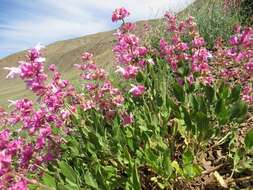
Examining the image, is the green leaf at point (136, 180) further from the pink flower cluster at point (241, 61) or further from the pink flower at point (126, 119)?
the pink flower cluster at point (241, 61)

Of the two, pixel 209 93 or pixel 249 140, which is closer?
pixel 249 140

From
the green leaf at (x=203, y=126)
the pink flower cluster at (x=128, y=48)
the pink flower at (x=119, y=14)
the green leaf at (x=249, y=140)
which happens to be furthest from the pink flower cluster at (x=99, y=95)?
the green leaf at (x=249, y=140)

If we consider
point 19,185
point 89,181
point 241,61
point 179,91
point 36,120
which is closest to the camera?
point 19,185

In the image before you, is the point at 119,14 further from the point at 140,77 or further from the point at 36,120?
the point at 36,120

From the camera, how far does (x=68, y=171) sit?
296 cm

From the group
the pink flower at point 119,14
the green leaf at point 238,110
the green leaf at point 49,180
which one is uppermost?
the pink flower at point 119,14

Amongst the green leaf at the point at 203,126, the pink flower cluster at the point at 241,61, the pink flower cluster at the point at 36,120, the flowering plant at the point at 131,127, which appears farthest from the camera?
the pink flower cluster at the point at 241,61

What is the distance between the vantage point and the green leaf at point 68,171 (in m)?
2.93

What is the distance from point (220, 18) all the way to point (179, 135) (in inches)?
209

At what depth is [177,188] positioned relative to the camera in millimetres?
3354

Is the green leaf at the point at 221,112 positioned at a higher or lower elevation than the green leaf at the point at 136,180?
higher

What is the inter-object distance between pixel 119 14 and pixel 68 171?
63.7 inches

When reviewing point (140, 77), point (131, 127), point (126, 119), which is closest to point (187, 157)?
point (131, 127)

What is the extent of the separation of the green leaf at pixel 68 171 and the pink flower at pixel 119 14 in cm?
156
